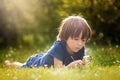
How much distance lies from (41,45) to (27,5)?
89cm

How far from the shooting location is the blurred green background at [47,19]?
9.59 meters

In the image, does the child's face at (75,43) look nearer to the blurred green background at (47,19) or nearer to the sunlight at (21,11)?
the blurred green background at (47,19)

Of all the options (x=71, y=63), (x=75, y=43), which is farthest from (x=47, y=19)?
(x=71, y=63)

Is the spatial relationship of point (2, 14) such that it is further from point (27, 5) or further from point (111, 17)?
point (111, 17)

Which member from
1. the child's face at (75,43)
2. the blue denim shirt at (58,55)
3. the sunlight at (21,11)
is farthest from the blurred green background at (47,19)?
the child's face at (75,43)

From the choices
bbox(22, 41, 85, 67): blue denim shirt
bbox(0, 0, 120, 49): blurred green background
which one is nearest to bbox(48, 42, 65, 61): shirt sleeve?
bbox(22, 41, 85, 67): blue denim shirt

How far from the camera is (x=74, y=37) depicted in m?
5.78

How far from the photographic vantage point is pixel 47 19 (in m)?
10.2

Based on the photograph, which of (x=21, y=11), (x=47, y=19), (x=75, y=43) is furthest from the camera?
(x=47, y=19)

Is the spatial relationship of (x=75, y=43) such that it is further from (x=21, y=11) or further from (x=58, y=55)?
(x=21, y=11)

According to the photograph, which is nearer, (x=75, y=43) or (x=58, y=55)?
(x=75, y=43)

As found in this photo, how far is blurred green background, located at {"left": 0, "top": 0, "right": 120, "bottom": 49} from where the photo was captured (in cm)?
959

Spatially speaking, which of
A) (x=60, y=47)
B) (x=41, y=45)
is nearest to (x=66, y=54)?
(x=60, y=47)

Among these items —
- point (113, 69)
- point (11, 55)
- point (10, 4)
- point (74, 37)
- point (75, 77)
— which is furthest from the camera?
point (10, 4)
